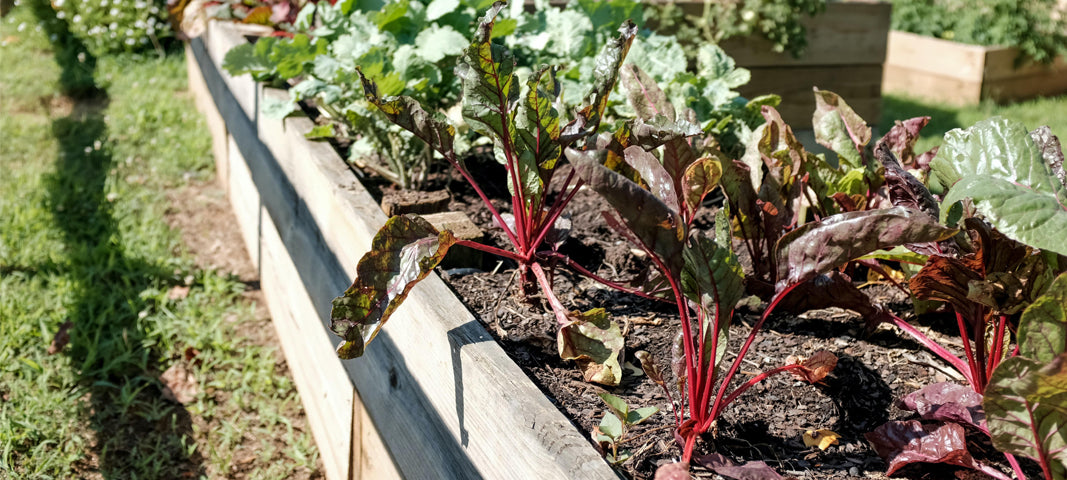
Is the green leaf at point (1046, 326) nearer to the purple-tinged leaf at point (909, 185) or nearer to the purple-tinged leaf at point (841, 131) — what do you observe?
the purple-tinged leaf at point (909, 185)

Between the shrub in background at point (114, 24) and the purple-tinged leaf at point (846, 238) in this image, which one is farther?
the shrub in background at point (114, 24)

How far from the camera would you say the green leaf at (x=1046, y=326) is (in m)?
1.00

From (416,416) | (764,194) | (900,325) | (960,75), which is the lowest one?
(960,75)

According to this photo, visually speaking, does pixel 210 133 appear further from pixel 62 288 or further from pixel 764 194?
pixel 764 194

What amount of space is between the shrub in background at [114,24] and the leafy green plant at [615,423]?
19.7ft

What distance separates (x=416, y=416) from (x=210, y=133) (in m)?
3.80

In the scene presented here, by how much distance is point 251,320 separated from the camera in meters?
3.12

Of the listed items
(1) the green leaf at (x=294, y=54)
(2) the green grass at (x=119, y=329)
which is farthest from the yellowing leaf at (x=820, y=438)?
(1) the green leaf at (x=294, y=54)

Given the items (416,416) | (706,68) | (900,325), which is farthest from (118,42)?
(900,325)

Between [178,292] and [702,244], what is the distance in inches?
103

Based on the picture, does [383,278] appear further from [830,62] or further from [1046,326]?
[830,62]

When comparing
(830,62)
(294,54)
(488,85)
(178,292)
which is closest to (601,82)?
(488,85)

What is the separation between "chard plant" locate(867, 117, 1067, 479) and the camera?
1056 millimetres

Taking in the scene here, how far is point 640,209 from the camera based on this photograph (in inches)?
44.0
